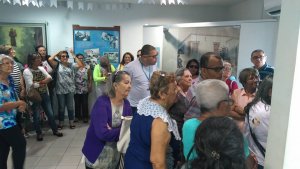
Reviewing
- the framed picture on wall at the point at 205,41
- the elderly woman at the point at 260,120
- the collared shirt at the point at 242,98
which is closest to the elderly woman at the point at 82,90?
the framed picture on wall at the point at 205,41

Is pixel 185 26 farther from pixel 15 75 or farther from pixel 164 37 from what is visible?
pixel 15 75

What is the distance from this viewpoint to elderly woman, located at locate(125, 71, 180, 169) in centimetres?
138

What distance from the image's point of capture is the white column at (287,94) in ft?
2.82

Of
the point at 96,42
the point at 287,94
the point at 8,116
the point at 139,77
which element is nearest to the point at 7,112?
the point at 8,116

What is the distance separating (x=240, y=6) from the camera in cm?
489

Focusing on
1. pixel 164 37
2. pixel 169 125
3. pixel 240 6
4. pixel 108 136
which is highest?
pixel 240 6

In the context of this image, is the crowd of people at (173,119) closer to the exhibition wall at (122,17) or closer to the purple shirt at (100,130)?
the purple shirt at (100,130)

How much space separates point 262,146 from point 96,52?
4.35 m

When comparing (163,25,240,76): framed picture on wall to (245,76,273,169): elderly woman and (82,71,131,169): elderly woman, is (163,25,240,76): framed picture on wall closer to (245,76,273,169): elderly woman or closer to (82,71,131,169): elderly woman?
(245,76,273,169): elderly woman

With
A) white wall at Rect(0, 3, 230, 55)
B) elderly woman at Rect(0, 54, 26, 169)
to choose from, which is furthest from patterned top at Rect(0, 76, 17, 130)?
white wall at Rect(0, 3, 230, 55)

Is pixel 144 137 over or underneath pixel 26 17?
underneath

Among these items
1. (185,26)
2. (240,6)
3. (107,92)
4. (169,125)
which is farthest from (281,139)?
(240,6)

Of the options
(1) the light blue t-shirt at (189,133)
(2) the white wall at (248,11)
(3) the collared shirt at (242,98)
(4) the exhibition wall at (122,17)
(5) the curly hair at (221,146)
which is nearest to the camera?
(5) the curly hair at (221,146)

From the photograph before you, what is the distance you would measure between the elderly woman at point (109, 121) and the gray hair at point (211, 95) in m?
0.69
